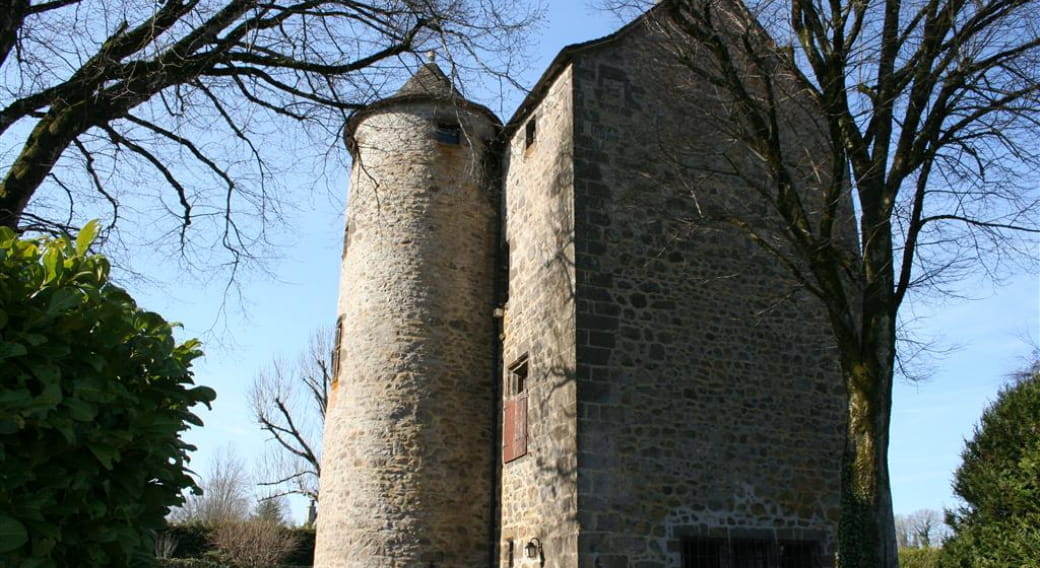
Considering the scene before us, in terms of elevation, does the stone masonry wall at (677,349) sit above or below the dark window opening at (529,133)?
below

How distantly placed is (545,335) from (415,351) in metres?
2.68

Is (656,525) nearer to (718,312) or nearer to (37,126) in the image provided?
(718,312)

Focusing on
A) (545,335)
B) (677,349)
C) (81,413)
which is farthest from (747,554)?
(81,413)

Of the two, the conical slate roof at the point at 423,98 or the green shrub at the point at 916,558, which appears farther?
the green shrub at the point at 916,558

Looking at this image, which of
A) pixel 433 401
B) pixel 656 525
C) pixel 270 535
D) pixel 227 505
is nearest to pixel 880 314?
pixel 656 525

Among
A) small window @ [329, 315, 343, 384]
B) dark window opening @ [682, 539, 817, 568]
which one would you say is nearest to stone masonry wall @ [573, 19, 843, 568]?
dark window opening @ [682, 539, 817, 568]

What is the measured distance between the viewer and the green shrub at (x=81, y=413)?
3711mm

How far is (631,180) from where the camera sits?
1170 centimetres

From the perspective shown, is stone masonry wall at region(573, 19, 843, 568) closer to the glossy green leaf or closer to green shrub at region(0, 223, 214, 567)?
green shrub at region(0, 223, 214, 567)

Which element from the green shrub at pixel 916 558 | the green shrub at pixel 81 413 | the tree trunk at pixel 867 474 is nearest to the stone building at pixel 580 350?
the tree trunk at pixel 867 474

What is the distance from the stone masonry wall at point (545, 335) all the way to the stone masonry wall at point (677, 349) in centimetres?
23

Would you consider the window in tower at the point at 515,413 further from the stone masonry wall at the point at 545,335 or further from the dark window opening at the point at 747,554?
the dark window opening at the point at 747,554

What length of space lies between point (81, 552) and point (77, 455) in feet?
1.58

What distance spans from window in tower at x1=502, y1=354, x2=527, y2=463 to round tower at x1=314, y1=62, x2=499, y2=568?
2.28 ft
